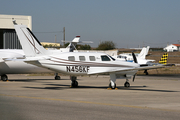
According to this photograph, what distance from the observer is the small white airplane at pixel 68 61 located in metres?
18.5

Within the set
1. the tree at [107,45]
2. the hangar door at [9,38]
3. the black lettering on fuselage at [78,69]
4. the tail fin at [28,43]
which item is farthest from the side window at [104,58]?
the tree at [107,45]

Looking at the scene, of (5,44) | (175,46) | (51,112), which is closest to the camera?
(51,112)

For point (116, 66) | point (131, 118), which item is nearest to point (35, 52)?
point (116, 66)

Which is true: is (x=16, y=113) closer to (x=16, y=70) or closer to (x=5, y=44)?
(x=16, y=70)

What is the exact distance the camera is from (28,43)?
62.2 feet

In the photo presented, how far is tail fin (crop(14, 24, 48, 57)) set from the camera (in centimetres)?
1884

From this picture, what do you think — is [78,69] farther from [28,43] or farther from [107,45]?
[107,45]

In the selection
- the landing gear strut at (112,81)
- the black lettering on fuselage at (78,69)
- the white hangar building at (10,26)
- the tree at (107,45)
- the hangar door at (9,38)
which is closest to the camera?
the black lettering on fuselage at (78,69)

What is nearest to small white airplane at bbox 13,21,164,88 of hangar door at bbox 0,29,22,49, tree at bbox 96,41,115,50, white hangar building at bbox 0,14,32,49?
white hangar building at bbox 0,14,32,49

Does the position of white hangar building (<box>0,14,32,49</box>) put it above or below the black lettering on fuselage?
above

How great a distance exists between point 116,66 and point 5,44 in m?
32.5

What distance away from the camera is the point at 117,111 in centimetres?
1052

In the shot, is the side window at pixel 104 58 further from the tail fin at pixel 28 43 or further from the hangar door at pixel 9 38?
the hangar door at pixel 9 38

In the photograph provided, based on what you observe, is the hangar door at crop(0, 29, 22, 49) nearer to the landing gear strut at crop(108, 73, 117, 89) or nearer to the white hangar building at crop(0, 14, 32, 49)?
the white hangar building at crop(0, 14, 32, 49)
